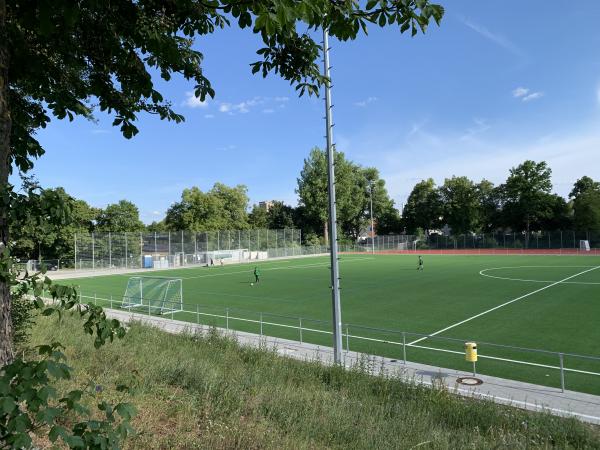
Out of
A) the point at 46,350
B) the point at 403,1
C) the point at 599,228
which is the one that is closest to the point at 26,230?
the point at 46,350

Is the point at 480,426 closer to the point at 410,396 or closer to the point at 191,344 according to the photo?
the point at 410,396

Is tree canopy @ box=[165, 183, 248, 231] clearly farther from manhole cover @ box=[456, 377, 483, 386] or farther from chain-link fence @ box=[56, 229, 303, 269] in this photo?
manhole cover @ box=[456, 377, 483, 386]

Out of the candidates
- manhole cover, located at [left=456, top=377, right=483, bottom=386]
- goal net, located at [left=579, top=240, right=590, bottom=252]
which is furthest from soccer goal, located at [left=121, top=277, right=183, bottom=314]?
goal net, located at [left=579, top=240, right=590, bottom=252]

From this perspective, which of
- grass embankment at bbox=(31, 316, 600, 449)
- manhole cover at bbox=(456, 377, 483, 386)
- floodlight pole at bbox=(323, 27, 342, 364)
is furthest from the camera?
floodlight pole at bbox=(323, 27, 342, 364)

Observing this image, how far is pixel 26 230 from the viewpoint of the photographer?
2.95 metres

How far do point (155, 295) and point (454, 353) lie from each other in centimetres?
1712

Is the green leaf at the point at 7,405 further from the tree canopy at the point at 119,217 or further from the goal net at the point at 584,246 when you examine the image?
the goal net at the point at 584,246

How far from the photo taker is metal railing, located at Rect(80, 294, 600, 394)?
12822 millimetres

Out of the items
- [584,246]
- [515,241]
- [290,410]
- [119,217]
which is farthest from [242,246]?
[290,410]

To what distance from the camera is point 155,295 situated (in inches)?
1039

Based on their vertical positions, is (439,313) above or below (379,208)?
below

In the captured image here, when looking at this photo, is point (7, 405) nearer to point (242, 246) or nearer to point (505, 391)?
point (505, 391)

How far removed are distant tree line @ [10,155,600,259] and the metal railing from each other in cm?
6214

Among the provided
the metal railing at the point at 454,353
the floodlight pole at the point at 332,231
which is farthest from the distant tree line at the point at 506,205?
the floodlight pole at the point at 332,231
